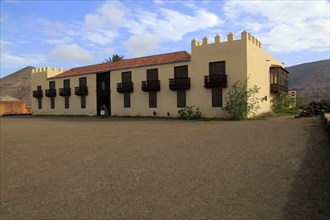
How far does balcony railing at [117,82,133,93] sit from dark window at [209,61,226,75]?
27.1ft

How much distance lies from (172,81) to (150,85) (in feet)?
7.53

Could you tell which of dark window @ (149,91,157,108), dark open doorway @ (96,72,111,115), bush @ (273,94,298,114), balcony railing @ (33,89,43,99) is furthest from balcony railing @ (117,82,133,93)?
bush @ (273,94,298,114)

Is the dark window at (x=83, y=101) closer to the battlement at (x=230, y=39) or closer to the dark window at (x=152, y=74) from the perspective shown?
the dark window at (x=152, y=74)

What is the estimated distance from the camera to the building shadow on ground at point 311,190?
441 centimetres

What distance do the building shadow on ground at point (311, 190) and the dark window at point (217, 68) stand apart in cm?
1519

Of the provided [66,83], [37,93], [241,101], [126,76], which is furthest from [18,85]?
[241,101]

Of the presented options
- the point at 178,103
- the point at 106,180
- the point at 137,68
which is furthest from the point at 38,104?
the point at 106,180

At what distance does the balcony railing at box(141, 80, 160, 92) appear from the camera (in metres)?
25.7

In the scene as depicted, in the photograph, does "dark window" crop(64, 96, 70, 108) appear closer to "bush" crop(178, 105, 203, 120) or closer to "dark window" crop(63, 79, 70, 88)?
"dark window" crop(63, 79, 70, 88)

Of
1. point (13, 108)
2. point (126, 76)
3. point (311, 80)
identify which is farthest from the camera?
point (311, 80)

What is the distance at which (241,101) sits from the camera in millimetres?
21359

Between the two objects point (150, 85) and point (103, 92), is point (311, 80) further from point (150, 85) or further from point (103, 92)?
point (103, 92)

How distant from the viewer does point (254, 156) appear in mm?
8141

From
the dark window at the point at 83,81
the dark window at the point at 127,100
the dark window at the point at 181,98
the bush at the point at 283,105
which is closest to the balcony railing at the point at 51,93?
the dark window at the point at 83,81
